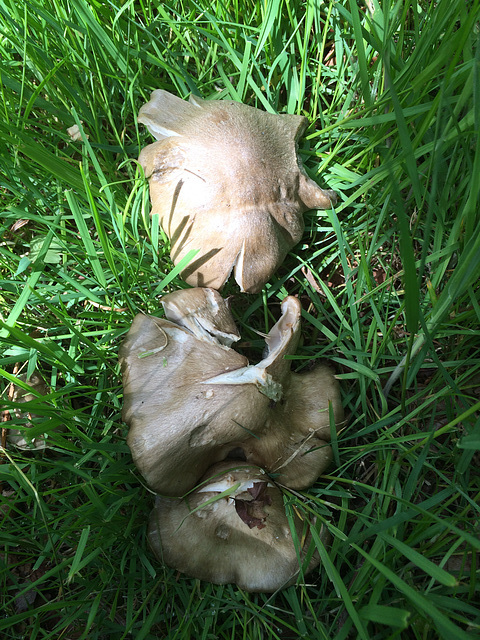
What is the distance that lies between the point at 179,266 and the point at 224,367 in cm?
57

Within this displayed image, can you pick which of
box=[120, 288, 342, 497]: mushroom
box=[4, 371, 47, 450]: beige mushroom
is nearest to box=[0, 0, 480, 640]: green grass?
box=[4, 371, 47, 450]: beige mushroom

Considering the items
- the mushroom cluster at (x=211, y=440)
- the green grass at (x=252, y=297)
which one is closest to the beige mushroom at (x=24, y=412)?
the green grass at (x=252, y=297)

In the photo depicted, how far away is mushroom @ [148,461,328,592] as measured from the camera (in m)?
2.15

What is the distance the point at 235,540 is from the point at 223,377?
794 millimetres

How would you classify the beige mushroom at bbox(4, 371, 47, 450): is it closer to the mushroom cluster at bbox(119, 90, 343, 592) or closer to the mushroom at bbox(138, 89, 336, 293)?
the mushroom cluster at bbox(119, 90, 343, 592)

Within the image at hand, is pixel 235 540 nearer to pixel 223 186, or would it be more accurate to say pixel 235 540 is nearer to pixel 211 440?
pixel 211 440

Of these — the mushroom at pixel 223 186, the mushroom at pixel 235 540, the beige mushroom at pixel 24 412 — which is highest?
A: the mushroom at pixel 223 186

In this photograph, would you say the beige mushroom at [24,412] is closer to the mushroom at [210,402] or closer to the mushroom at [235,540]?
the mushroom at [210,402]

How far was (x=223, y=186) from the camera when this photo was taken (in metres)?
2.31

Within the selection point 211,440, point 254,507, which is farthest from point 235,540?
point 211,440

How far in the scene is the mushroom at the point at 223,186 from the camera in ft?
7.68

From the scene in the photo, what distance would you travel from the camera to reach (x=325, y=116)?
2818 millimetres

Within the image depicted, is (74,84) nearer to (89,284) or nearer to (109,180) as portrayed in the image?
(109,180)

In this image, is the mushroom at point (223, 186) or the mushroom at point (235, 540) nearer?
the mushroom at point (235, 540)
